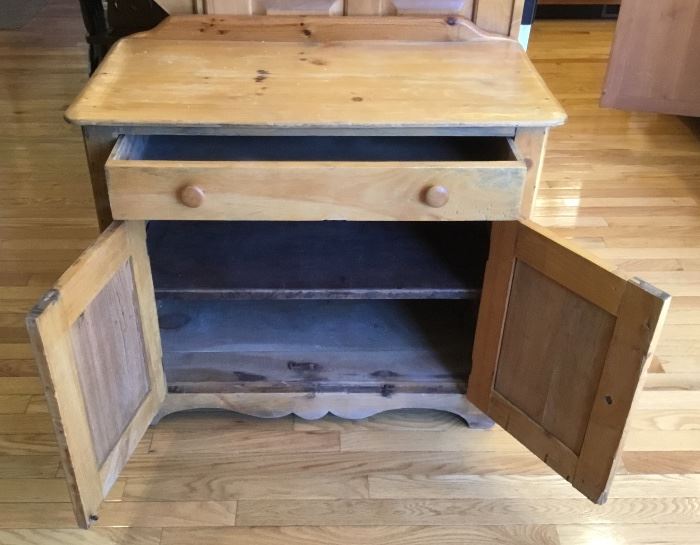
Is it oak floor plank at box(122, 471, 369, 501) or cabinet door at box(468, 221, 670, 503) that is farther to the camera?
oak floor plank at box(122, 471, 369, 501)

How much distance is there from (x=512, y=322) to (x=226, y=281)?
48 cm

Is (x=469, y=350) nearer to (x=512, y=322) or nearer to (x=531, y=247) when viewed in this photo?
(x=512, y=322)

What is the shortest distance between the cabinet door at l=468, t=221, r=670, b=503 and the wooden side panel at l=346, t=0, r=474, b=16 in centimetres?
45

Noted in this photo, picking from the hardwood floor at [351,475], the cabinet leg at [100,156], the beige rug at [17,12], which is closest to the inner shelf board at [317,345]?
the hardwood floor at [351,475]

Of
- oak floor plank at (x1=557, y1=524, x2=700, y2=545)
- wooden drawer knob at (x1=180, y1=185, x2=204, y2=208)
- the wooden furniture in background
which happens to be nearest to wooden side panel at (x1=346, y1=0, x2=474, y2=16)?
the wooden furniture in background

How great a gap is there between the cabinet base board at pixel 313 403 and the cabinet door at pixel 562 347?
11 centimetres

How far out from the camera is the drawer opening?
49.3 inches

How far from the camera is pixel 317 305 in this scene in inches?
61.2

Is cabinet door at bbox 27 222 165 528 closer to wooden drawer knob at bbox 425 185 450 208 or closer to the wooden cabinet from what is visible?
the wooden cabinet

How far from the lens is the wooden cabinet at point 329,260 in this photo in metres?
1.06

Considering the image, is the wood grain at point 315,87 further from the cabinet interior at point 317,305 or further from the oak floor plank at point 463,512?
Result: the oak floor plank at point 463,512

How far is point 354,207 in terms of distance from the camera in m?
1.10

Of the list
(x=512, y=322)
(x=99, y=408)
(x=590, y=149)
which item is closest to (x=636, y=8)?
(x=590, y=149)

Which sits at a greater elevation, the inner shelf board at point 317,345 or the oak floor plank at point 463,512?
the inner shelf board at point 317,345
